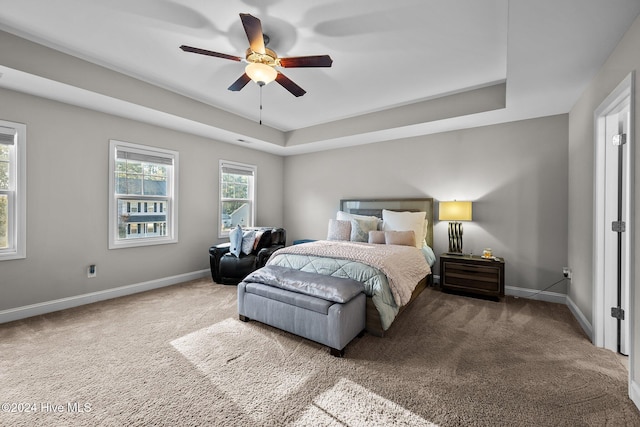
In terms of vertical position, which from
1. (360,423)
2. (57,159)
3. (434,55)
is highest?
(434,55)

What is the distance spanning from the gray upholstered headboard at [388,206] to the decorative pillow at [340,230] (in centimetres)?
67

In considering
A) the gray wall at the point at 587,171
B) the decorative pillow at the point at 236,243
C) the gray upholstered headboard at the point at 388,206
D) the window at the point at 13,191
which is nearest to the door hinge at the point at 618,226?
the gray wall at the point at 587,171

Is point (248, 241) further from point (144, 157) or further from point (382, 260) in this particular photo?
point (382, 260)

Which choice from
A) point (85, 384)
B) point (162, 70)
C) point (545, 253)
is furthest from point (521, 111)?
point (85, 384)

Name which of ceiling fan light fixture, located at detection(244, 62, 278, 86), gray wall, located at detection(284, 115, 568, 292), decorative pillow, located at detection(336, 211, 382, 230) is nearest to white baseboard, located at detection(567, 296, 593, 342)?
gray wall, located at detection(284, 115, 568, 292)

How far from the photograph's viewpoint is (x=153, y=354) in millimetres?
2291

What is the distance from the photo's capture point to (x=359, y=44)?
8.45 feet

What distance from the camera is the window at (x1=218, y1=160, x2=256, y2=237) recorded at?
5148 mm

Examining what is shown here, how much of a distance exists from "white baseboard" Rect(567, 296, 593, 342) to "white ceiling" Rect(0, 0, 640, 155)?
94.4 inches

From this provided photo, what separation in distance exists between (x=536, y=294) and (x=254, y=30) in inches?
180

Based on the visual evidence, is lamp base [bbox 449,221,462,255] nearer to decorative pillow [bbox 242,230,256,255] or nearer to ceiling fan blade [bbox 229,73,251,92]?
decorative pillow [bbox 242,230,256,255]

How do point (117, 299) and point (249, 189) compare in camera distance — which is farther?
point (249, 189)

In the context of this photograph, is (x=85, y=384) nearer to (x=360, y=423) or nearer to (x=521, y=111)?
(x=360, y=423)

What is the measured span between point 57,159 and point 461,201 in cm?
541
